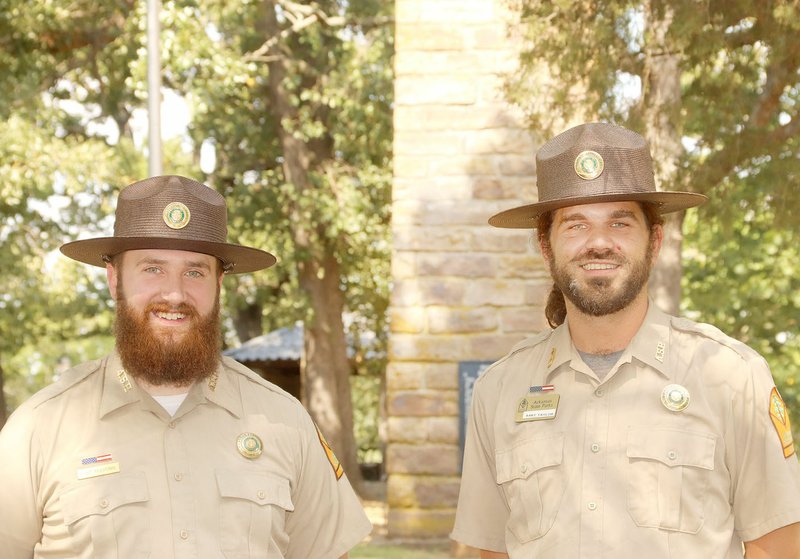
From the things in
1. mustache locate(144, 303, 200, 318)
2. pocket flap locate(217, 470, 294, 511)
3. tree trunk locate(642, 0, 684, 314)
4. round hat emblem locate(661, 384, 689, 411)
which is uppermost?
tree trunk locate(642, 0, 684, 314)

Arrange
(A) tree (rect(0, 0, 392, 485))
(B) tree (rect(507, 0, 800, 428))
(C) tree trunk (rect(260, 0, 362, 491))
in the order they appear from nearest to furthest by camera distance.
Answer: (B) tree (rect(507, 0, 800, 428)), (A) tree (rect(0, 0, 392, 485)), (C) tree trunk (rect(260, 0, 362, 491))

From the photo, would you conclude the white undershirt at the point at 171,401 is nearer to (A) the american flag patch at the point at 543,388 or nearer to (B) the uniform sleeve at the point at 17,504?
(B) the uniform sleeve at the point at 17,504

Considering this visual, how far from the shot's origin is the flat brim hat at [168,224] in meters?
4.23

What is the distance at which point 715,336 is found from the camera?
4055mm

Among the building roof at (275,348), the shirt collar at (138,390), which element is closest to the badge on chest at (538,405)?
the shirt collar at (138,390)

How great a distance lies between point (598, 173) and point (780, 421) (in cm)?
96

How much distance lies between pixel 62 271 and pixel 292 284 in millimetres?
5023

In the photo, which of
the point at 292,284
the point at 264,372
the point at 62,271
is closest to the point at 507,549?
the point at 62,271

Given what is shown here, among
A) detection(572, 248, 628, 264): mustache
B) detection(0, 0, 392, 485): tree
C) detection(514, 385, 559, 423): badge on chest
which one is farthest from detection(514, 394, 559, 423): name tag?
detection(0, 0, 392, 485): tree

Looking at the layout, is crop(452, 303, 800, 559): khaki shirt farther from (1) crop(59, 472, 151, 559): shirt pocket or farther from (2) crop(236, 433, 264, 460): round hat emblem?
(1) crop(59, 472, 151, 559): shirt pocket

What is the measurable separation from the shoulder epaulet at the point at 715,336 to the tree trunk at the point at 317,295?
13.2 metres

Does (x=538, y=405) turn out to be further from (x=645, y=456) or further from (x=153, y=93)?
(x=153, y=93)

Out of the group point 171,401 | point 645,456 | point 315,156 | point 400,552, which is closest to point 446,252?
point 400,552

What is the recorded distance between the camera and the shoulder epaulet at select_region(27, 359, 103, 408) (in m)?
4.10
